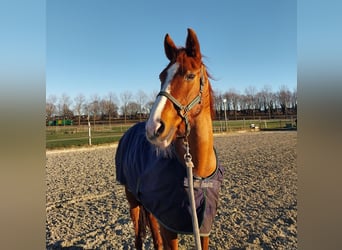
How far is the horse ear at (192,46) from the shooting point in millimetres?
1480

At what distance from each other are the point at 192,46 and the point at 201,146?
66cm

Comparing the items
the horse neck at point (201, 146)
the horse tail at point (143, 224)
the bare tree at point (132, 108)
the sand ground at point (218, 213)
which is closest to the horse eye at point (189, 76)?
the horse neck at point (201, 146)

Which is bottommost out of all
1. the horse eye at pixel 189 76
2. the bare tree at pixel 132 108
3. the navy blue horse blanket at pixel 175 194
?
the navy blue horse blanket at pixel 175 194

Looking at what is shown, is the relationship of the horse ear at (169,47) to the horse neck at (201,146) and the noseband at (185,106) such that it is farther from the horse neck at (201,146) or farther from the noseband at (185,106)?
the horse neck at (201,146)

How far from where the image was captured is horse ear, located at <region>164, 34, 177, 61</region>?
1572 mm

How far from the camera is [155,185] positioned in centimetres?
184

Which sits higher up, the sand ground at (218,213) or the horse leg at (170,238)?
the horse leg at (170,238)

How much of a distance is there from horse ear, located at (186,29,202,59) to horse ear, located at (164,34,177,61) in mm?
91

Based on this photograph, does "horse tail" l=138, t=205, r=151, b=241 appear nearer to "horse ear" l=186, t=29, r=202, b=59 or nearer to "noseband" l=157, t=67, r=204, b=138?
"noseband" l=157, t=67, r=204, b=138

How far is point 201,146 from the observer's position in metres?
1.66

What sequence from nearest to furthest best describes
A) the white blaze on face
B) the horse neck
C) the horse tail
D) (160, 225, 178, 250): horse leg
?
the white blaze on face
the horse neck
(160, 225, 178, 250): horse leg
the horse tail

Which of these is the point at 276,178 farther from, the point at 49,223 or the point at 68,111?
the point at 68,111

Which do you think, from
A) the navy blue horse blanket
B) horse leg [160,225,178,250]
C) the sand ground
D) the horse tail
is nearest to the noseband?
the navy blue horse blanket
